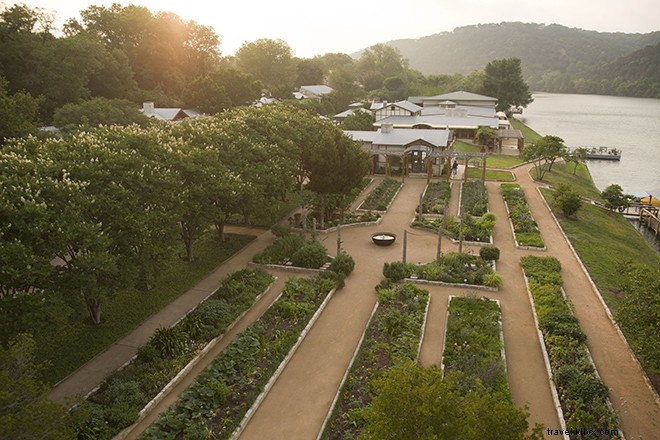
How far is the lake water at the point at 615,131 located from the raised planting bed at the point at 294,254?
35498 millimetres

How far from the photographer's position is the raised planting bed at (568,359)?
14.4 m

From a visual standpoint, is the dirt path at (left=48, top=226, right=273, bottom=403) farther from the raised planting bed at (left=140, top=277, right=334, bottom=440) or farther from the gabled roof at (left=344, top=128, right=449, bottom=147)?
the gabled roof at (left=344, top=128, right=449, bottom=147)

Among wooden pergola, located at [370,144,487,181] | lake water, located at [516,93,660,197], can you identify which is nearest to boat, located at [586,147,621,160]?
lake water, located at [516,93,660,197]

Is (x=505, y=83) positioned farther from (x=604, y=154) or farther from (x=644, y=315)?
(x=644, y=315)

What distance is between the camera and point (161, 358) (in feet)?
56.8

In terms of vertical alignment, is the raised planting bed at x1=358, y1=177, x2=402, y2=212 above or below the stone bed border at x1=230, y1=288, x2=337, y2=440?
above

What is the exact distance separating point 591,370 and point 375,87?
11646cm

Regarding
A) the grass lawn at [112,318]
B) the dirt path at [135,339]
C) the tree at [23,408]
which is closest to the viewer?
the tree at [23,408]

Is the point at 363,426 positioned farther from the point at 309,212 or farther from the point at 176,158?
the point at 309,212

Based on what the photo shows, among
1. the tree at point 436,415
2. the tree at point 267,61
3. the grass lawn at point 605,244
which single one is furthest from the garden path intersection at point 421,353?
the tree at point 267,61

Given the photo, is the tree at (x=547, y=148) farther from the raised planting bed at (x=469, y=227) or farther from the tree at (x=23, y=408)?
the tree at (x=23, y=408)

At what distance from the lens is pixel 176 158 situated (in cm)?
2277

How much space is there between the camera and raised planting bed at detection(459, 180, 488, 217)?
35469mm

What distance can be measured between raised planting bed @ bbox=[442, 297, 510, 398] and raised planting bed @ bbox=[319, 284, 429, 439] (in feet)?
4.08
